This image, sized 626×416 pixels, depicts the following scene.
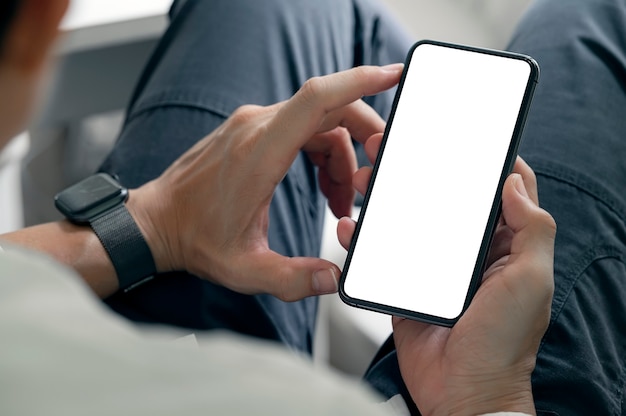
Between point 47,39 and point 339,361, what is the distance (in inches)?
21.9

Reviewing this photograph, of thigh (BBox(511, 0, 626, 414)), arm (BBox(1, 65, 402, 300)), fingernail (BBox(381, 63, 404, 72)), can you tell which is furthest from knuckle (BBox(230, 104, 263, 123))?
thigh (BBox(511, 0, 626, 414))

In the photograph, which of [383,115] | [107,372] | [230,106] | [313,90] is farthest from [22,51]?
[383,115]

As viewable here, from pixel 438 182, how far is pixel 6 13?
0.33 m

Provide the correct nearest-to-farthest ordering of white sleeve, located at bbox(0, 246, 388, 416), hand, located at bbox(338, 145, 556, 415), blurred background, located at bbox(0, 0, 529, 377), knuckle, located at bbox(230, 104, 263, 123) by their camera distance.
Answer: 1. white sleeve, located at bbox(0, 246, 388, 416)
2. hand, located at bbox(338, 145, 556, 415)
3. knuckle, located at bbox(230, 104, 263, 123)
4. blurred background, located at bbox(0, 0, 529, 377)

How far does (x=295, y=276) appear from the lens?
1.84 ft

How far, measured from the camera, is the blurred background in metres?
0.80

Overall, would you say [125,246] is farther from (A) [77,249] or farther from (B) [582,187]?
(B) [582,187]

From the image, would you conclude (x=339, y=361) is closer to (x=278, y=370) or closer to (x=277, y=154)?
(x=277, y=154)

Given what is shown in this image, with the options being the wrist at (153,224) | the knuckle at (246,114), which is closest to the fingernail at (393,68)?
the knuckle at (246,114)

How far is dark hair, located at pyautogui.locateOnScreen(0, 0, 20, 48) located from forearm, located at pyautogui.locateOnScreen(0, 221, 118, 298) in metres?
0.34

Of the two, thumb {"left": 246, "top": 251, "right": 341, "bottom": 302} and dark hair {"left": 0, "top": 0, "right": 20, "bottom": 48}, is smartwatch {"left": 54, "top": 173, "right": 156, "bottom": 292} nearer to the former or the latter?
thumb {"left": 246, "top": 251, "right": 341, "bottom": 302}

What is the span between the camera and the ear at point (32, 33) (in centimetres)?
30

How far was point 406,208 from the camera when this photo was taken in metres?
0.55

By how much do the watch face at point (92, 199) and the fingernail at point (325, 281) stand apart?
19 centimetres
